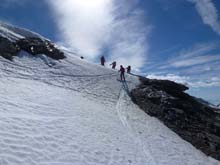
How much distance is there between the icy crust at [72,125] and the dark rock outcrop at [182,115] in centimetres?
134

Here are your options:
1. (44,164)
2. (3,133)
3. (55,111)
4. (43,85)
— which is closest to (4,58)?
(43,85)

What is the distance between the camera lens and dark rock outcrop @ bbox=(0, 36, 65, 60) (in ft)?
99.6

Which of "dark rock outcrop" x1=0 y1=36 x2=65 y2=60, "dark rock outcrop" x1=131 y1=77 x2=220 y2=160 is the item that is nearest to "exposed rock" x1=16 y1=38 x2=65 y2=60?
"dark rock outcrop" x1=0 y1=36 x2=65 y2=60

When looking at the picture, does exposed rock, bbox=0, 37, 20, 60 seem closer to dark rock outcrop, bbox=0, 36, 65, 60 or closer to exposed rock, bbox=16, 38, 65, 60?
dark rock outcrop, bbox=0, 36, 65, 60

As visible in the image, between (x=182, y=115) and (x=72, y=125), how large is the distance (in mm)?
14627

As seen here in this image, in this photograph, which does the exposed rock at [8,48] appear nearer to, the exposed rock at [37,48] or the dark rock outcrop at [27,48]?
the dark rock outcrop at [27,48]

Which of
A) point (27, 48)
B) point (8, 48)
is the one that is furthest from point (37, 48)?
point (8, 48)

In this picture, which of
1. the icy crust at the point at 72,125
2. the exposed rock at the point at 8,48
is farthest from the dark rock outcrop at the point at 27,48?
the icy crust at the point at 72,125

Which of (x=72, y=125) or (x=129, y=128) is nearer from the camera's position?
(x=72, y=125)

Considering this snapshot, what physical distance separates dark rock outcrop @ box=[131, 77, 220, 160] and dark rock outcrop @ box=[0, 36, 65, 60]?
42.9 feet

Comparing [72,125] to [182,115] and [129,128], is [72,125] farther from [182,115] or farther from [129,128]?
[182,115]

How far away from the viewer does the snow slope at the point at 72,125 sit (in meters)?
11.9

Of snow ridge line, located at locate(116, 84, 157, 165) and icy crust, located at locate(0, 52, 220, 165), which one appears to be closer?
icy crust, located at locate(0, 52, 220, 165)

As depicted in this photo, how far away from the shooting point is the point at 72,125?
16.4 meters
